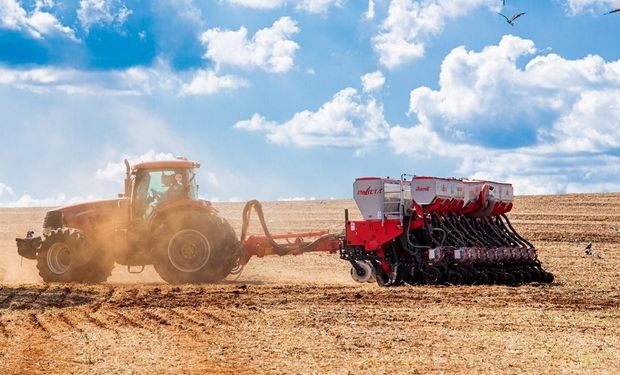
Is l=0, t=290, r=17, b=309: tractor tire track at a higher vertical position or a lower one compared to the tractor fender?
lower

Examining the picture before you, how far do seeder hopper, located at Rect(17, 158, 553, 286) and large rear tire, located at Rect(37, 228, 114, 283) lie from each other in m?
0.02

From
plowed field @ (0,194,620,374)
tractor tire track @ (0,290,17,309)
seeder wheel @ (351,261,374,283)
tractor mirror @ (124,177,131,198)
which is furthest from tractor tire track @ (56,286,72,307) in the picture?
seeder wheel @ (351,261,374,283)

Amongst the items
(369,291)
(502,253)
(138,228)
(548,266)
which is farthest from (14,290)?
(548,266)

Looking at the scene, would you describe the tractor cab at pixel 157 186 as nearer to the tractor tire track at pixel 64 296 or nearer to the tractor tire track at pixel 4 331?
the tractor tire track at pixel 64 296

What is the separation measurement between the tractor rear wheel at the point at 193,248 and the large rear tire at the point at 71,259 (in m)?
1.73

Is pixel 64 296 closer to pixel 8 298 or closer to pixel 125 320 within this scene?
pixel 8 298

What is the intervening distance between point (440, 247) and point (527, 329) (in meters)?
5.77

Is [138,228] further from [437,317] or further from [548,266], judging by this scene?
[548,266]

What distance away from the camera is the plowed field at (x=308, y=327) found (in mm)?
9672

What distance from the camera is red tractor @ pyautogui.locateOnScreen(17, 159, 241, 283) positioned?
1805 cm

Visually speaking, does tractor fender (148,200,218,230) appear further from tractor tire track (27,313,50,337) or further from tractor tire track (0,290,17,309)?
tractor tire track (27,313,50,337)

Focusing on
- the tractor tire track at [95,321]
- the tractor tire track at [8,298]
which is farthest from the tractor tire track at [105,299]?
the tractor tire track at [8,298]

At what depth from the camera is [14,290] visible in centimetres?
1753

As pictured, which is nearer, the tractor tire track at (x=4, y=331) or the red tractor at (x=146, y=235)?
the tractor tire track at (x=4, y=331)
